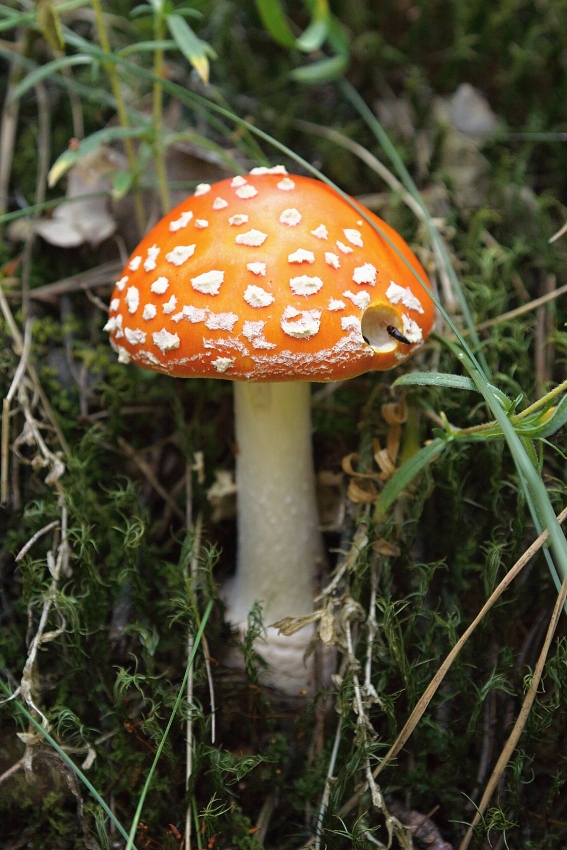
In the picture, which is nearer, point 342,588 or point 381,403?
point 342,588

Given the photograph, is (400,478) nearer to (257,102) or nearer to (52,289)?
(52,289)

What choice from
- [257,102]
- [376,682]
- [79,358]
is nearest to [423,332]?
[376,682]

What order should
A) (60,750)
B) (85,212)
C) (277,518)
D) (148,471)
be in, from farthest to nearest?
Result: (85,212) → (148,471) → (277,518) → (60,750)

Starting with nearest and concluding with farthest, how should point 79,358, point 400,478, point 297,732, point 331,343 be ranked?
point 331,343, point 400,478, point 297,732, point 79,358

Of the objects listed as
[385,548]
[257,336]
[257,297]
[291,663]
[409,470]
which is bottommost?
[291,663]

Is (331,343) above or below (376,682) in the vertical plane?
above

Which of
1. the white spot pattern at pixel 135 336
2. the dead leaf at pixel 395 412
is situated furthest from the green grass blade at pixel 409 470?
the white spot pattern at pixel 135 336

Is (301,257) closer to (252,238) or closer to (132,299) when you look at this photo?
(252,238)

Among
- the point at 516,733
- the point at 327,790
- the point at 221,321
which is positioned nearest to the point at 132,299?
the point at 221,321
